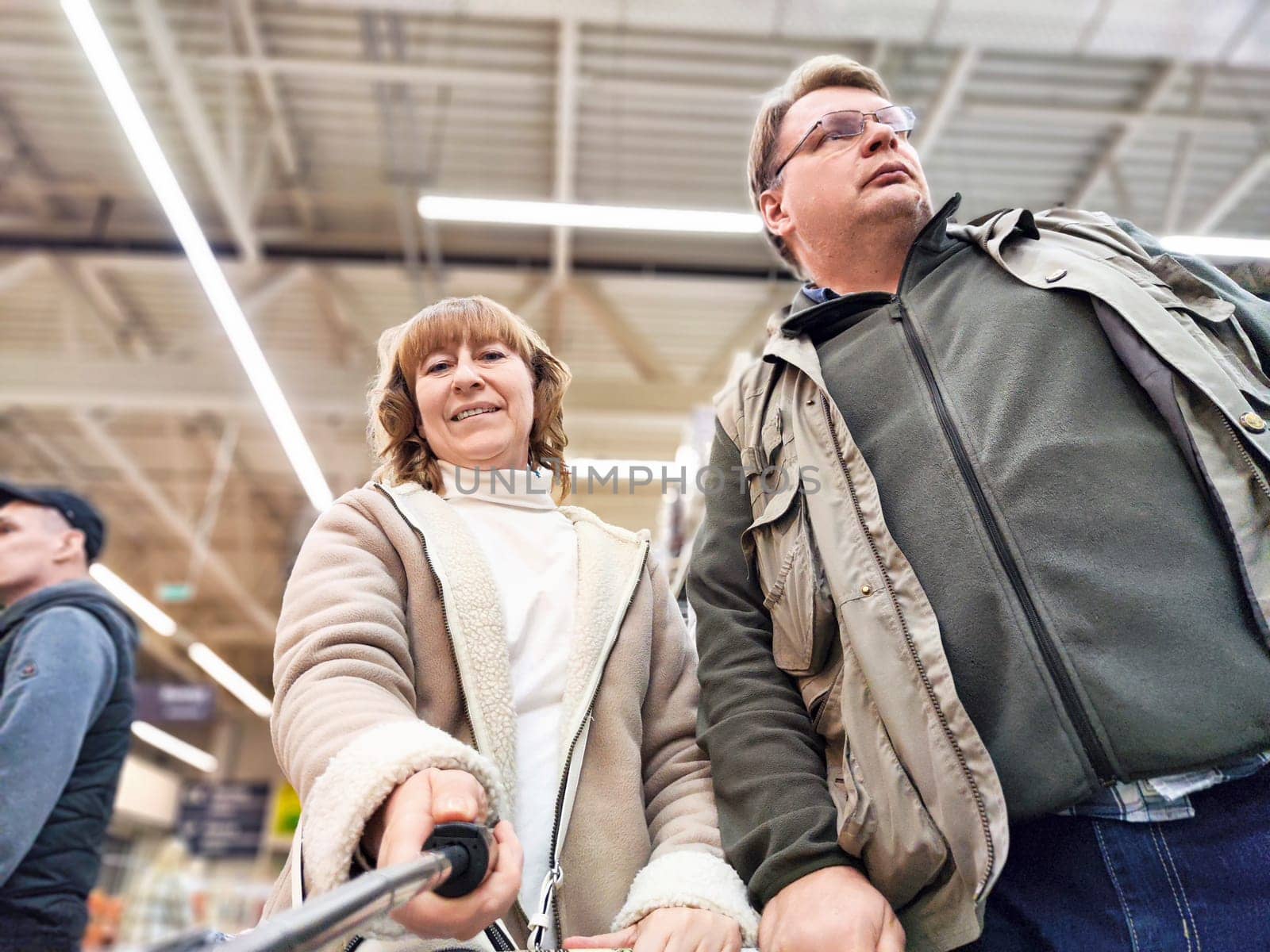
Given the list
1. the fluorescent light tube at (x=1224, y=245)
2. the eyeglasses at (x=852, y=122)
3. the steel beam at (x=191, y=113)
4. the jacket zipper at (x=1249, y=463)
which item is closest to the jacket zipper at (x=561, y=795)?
the jacket zipper at (x=1249, y=463)

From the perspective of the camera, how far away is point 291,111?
7.32 metres

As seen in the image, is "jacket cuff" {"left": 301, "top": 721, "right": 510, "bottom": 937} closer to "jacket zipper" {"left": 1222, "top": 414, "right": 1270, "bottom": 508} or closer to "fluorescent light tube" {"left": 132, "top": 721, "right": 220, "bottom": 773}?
"jacket zipper" {"left": 1222, "top": 414, "right": 1270, "bottom": 508}

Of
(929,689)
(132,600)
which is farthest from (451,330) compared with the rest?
(132,600)

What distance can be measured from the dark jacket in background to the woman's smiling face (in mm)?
1266

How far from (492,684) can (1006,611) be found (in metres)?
0.60

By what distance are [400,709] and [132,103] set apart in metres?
4.36

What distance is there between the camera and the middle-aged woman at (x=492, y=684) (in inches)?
36.1

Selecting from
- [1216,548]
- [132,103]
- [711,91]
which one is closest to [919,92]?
[711,91]

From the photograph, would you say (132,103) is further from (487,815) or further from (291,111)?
(487,815)

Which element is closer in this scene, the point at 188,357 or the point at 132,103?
the point at 132,103

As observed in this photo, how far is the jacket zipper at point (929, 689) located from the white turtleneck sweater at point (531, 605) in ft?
1.30

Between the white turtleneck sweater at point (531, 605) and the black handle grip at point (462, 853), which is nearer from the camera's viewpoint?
the black handle grip at point (462, 853)

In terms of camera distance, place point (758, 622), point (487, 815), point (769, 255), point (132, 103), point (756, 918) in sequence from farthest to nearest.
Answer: point (769, 255) < point (132, 103) < point (758, 622) < point (756, 918) < point (487, 815)

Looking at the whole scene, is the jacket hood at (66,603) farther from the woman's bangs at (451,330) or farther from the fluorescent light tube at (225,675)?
the fluorescent light tube at (225,675)
